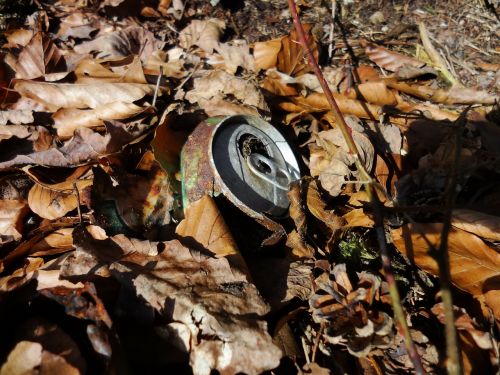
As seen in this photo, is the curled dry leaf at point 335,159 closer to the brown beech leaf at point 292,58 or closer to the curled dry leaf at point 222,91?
the curled dry leaf at point 222,91

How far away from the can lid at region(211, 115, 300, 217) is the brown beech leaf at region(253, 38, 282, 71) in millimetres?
602

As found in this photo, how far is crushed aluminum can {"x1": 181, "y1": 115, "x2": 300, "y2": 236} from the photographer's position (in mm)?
1604

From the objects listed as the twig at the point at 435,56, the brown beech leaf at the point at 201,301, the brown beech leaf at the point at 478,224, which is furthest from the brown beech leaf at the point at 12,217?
the twig at the point at 435,56

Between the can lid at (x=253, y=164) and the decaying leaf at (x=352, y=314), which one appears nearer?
the decaying leaf at (x=352, y=314)

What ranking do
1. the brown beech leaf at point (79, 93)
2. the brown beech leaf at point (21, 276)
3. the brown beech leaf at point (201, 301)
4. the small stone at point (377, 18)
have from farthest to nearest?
1. the small stone at point (377, 18)
2. the brown beech leaf at point (79, 93)
3. the brown beech leaf at point (21, 276)
4. the brown beech leaf at point (201, 301)

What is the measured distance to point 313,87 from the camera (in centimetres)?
220

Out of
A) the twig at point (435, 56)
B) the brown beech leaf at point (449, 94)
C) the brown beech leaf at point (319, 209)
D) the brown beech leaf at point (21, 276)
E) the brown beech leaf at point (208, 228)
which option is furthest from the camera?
the twig at point (435, 56)

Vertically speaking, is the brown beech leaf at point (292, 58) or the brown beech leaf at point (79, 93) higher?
the brown beech leaf at point (292, 58)

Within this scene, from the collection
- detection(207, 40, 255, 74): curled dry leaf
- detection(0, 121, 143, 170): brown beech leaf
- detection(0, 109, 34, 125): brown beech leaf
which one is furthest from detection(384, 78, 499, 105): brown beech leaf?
detection(0, 109, 34, 125): brown beech leaf

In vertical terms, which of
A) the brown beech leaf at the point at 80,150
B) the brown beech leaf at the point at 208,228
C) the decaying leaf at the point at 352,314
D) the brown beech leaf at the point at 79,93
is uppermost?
the brown beech leaf at the point at 79,93

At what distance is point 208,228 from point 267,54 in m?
1.22

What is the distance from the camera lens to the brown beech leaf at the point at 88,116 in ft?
6.02

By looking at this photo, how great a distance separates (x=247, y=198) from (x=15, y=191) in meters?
0.90

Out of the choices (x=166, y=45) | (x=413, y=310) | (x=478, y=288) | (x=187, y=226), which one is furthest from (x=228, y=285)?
(x=166, y=45)
